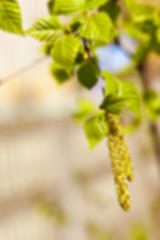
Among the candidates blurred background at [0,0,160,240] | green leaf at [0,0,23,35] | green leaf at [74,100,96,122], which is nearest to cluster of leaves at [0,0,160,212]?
green leaf at [0,0,23,35]

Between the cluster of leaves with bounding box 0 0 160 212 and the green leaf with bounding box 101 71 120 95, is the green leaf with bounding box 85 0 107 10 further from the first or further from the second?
the green leaf with bounding box 101 71 120 95

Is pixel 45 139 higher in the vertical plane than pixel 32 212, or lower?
higher

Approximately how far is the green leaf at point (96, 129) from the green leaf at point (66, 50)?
92mm

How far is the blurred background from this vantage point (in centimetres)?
76

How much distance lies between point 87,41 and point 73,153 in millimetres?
509

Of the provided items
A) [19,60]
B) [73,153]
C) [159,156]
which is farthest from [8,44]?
[159,156]

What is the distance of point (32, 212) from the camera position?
79 cm

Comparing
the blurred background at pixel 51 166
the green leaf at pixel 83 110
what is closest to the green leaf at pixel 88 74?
the blurred background at pixel 51 166

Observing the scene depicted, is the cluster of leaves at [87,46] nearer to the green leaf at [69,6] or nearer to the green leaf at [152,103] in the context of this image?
the green leaf at [69,6]

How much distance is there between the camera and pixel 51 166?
33.8 inches

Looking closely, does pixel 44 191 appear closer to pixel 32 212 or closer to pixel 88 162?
pixel 32 212

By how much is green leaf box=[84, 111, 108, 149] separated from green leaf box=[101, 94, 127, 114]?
2cm

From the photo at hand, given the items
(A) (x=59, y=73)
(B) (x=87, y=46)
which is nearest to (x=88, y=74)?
(B) (x=87, y=46)

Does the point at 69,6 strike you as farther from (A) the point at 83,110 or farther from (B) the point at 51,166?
(B) the point at 51,166
